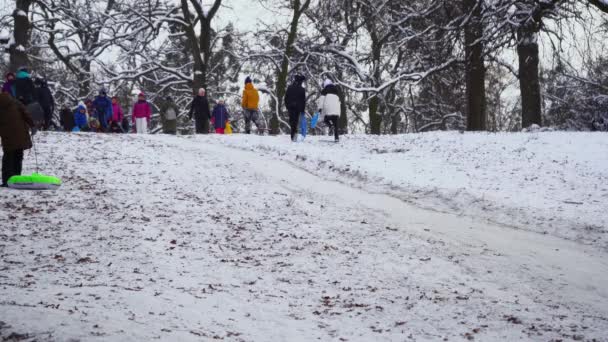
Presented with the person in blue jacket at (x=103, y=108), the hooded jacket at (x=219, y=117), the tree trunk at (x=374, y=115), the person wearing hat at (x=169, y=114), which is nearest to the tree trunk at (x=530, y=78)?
the tree trunk at (x=374, y=115)

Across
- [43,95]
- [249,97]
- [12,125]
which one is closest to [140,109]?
[43,95]

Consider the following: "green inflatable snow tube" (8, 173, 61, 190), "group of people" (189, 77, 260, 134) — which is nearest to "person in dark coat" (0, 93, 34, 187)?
"green inflatable snow tube" (8, 173, 61, 190)

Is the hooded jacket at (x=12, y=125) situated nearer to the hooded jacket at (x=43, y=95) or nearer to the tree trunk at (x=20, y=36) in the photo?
the hooded jacket at (x=43, y=95)

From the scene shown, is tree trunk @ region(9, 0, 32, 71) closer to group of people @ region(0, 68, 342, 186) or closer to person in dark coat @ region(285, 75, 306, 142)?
group of people @ region(0, 68, 342, 186)

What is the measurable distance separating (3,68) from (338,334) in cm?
3409

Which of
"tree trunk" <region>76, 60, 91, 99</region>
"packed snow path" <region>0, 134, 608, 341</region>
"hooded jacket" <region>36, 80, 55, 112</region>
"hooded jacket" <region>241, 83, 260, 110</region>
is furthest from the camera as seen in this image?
"tree trunk" <region>76, 60, 91, 99</region>

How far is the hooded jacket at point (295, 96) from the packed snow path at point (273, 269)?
6.38 meters

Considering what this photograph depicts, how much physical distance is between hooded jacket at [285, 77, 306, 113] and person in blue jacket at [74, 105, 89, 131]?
28.4 ft

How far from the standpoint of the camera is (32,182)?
363 inches

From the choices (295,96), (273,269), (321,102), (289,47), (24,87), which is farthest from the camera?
(289,47)

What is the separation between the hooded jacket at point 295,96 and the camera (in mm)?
16359

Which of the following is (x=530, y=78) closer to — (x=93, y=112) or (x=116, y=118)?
(x=116, y=118)

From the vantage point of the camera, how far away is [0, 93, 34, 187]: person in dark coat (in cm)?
952

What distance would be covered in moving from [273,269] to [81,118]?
17.0 metres
